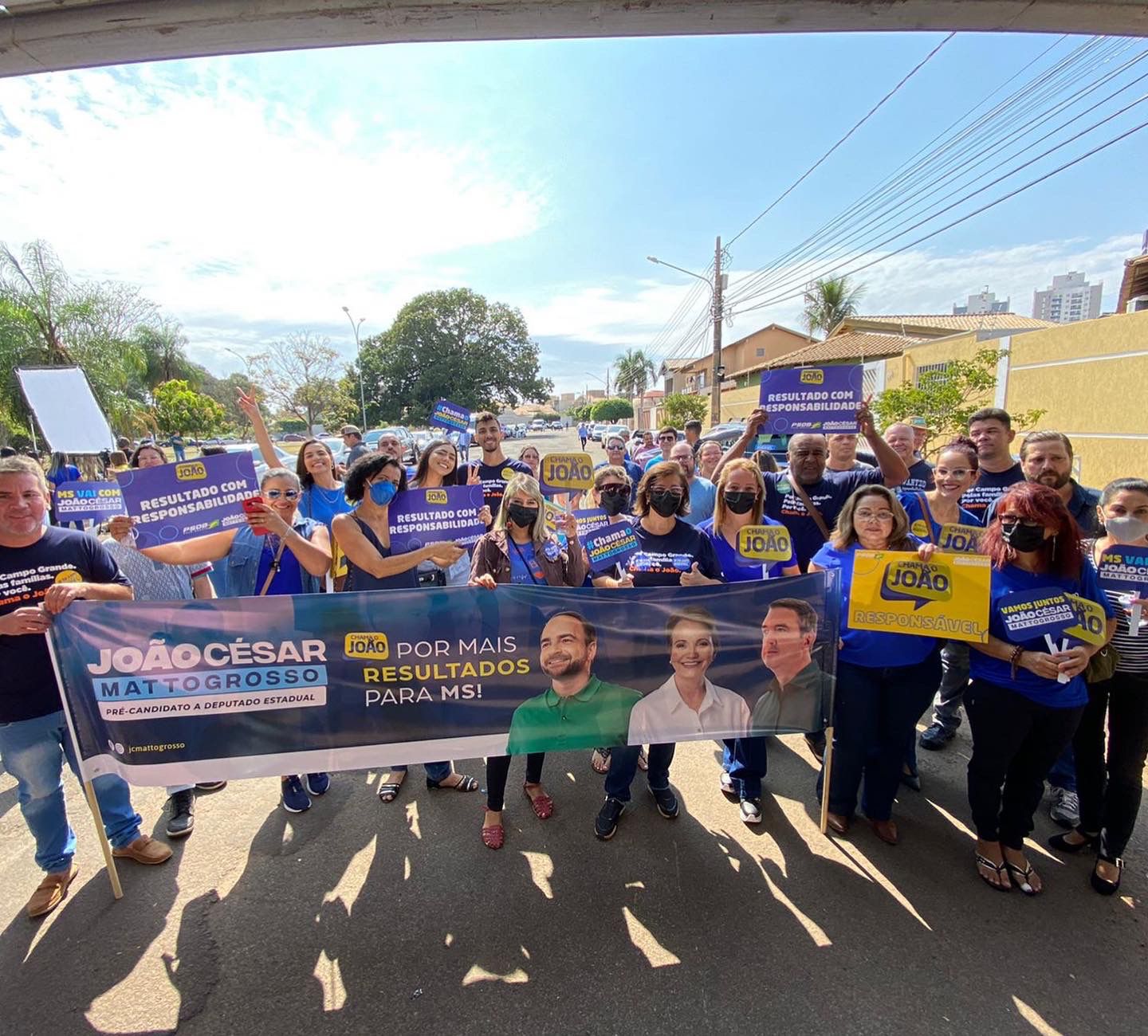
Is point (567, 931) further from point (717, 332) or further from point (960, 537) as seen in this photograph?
point (717, 332)

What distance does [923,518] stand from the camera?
3.77 m

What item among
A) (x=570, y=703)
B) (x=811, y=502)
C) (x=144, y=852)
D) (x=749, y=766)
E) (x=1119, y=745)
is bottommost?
(x=144, y=852)

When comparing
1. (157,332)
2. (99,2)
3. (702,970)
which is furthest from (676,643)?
(157,332)

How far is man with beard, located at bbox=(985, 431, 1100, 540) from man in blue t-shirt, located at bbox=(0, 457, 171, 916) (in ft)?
15.9

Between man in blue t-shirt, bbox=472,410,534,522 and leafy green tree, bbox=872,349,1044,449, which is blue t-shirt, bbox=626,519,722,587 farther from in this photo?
leafy green tree, bbox=872,349,1044,449

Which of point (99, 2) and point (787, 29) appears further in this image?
point (787, 29)

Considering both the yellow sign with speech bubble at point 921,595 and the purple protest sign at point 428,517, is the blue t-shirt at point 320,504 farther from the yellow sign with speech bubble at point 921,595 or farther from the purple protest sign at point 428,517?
the yellow sign with speech bubble at point 921,595

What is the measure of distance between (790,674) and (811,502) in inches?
62.0

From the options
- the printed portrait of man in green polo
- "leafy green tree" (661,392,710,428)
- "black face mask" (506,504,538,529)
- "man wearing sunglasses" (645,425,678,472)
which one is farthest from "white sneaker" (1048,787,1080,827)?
"leafy green tree" (661,392,710,428)

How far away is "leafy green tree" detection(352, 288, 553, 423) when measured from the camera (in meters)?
45.7

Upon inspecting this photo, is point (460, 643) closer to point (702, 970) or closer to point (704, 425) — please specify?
point (702, 970)

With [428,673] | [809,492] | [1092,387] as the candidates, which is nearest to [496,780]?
[428,673]

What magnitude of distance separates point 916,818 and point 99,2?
5791 millimetres

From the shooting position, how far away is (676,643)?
2830 mm
